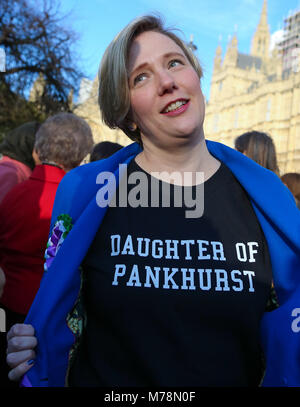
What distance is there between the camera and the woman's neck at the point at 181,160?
1554mm

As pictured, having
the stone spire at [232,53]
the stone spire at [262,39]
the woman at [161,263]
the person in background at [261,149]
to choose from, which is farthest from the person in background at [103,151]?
the stone spire at [262,39]

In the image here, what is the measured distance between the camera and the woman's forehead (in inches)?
61.3

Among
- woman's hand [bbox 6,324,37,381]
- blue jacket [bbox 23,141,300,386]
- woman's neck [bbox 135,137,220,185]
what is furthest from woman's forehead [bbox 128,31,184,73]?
woman's hand [bbox 6,324,37,381]

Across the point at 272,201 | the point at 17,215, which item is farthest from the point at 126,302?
the point at 17,215

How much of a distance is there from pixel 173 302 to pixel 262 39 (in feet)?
231

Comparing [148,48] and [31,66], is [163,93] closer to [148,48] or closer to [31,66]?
[148,48]

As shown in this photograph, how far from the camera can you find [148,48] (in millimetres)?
1583

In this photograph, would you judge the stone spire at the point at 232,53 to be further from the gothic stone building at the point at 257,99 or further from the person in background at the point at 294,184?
the person in background at the point at 294,184

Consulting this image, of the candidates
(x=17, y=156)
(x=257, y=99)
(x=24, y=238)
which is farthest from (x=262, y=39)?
(x=24, y=238)

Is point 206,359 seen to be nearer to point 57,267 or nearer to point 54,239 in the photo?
point 57,267

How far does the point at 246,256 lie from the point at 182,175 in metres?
0.44

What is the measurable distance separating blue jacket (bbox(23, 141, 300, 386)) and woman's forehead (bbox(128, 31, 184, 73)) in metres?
0.62

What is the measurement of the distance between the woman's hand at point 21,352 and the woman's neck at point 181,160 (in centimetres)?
82

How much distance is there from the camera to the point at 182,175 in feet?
5.12
